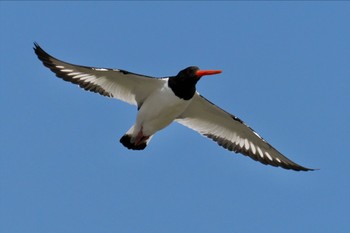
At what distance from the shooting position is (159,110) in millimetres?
22234

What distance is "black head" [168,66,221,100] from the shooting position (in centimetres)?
2208

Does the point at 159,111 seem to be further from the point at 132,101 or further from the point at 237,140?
the point at 237,140

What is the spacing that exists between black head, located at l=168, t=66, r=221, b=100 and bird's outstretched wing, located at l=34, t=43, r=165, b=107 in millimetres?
408

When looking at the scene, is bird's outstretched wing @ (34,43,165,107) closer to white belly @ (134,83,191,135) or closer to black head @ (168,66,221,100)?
white belly @ (134,83,191,135)

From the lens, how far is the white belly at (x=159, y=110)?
72.7 ft

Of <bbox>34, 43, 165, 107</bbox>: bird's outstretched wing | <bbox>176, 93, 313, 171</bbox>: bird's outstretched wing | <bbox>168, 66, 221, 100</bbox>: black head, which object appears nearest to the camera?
<bbox>168, 66, 221, 100</bbox>: black head

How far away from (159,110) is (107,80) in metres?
1.31

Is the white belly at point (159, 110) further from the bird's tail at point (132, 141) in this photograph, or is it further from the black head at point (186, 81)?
the bird's tail at point (132, 141)

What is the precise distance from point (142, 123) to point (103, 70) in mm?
1341

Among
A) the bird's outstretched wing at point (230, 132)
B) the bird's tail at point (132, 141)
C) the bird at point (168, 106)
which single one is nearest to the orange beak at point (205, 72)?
the bird at point (168, 106)

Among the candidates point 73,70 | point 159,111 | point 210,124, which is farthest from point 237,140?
point 73,70

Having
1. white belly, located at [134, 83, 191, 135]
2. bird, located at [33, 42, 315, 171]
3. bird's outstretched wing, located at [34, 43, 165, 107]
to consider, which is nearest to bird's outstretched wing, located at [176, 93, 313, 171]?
bird, located at [33, 42, 315, 171]

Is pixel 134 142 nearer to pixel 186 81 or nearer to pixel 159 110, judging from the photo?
pixel 159 110

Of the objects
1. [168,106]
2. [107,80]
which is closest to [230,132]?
[168,106]
